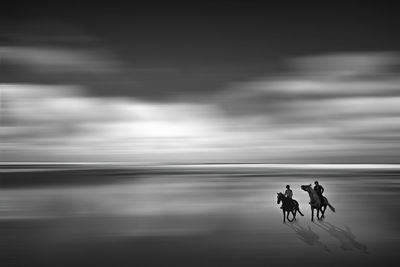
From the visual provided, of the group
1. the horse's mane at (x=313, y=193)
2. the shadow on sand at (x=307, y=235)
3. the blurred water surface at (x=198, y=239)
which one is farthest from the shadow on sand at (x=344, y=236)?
the horse's mane at (x=313, y=193)

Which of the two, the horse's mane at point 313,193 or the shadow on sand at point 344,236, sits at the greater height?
the horse's mane at point 313,193

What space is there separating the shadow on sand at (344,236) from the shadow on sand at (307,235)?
45 cm

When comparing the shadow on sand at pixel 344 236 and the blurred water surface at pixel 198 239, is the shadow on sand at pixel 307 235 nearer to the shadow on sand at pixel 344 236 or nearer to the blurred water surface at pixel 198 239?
the blurred water surface at pixel 198 239

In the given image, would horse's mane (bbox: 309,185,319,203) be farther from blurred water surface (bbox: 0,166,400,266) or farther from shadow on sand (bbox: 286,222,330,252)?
shadow on sand (bbox: 286,222,330,252)

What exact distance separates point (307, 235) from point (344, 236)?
0.99 m

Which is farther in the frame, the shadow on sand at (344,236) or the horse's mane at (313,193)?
the horse's mane at (313,193)

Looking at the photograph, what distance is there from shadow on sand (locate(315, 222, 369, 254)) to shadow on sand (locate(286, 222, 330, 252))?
0.45 metres

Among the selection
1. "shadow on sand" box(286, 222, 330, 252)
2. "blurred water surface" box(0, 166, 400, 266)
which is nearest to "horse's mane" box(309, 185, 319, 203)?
"blurred water surface" box(0, 166, 400, 266)

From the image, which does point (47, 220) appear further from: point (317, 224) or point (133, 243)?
point (317, 224)

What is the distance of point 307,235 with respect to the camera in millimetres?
11273

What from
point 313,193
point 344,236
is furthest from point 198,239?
point 313,193

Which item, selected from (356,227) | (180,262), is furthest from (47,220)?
(356,227)

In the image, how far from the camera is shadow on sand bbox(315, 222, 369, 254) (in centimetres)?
984

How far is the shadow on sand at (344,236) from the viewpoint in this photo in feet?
32.3
